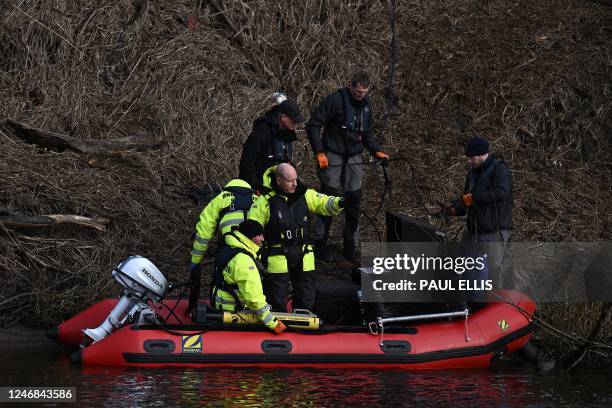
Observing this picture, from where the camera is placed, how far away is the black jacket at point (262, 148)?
11648mm

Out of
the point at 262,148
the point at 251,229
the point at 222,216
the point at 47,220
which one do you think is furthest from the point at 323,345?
the point at 47,220

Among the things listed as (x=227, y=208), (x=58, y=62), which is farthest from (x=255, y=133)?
(x=58, y=62)

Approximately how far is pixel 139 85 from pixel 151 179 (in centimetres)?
203

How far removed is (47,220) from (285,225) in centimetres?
324

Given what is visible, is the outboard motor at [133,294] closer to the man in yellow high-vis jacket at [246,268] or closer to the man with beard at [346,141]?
the man in yellow high-vis jacket at [246,268]

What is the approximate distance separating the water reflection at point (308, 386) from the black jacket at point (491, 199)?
1.29 meters

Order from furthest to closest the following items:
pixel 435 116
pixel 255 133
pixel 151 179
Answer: pixel 435 116 < pixel 151 179 < pixel 255 133

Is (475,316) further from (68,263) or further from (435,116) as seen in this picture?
(435,116)

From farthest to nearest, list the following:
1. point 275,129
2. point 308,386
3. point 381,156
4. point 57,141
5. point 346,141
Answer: point 57,141
point 346,141
point 381,156
point 275,129
point 308,386

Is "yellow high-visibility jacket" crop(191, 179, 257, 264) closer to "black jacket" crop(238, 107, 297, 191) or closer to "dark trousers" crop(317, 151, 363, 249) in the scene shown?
"black jacket" crop(238, 107, 297, 191)

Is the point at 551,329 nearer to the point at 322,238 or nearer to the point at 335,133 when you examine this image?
the point at 322,238

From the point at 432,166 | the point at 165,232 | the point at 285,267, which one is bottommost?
the point at 285,267

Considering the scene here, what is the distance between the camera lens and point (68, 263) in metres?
12.6

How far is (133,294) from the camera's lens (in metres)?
10.7
